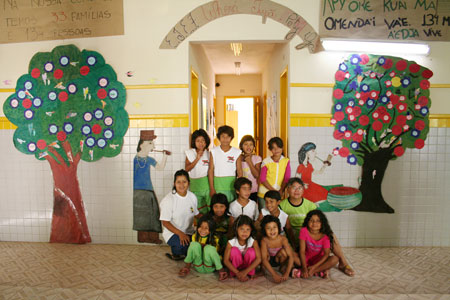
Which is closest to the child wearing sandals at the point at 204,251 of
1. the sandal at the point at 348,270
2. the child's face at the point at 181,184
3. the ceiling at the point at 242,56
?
the child's face at the point at 181,184

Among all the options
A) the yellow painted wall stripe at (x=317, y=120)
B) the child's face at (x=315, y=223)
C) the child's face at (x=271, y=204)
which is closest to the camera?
the child's face at (x=315, y=223)

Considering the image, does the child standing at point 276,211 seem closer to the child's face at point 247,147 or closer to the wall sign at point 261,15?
the child's face at point 247,147

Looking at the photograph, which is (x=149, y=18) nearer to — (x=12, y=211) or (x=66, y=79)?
(x=66, y=79)

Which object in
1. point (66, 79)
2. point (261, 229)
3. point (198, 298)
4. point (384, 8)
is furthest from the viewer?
point (66, 79)

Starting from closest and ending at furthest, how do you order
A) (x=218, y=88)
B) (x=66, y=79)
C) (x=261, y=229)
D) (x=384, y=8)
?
(x=261, y=229) < (x=384, y=8) < (x=66, y=79) < (x=218, y=88)

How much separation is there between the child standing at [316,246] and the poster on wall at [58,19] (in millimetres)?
2891

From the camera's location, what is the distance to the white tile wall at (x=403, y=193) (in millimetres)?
3646

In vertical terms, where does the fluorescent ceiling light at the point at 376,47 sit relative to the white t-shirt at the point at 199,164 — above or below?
above

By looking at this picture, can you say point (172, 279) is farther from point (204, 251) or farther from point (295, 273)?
point (295, 273)

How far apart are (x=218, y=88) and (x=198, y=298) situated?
6.89 m

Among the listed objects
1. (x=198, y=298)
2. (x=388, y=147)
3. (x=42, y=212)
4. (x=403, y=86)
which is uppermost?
(x=403, y=86)

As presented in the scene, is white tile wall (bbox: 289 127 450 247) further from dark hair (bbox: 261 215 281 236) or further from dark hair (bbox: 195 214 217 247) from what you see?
dark hair (bbox: 195 214 217 247)

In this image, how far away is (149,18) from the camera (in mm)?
3637

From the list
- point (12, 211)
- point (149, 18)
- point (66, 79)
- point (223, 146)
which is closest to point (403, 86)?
point (223, 146)
